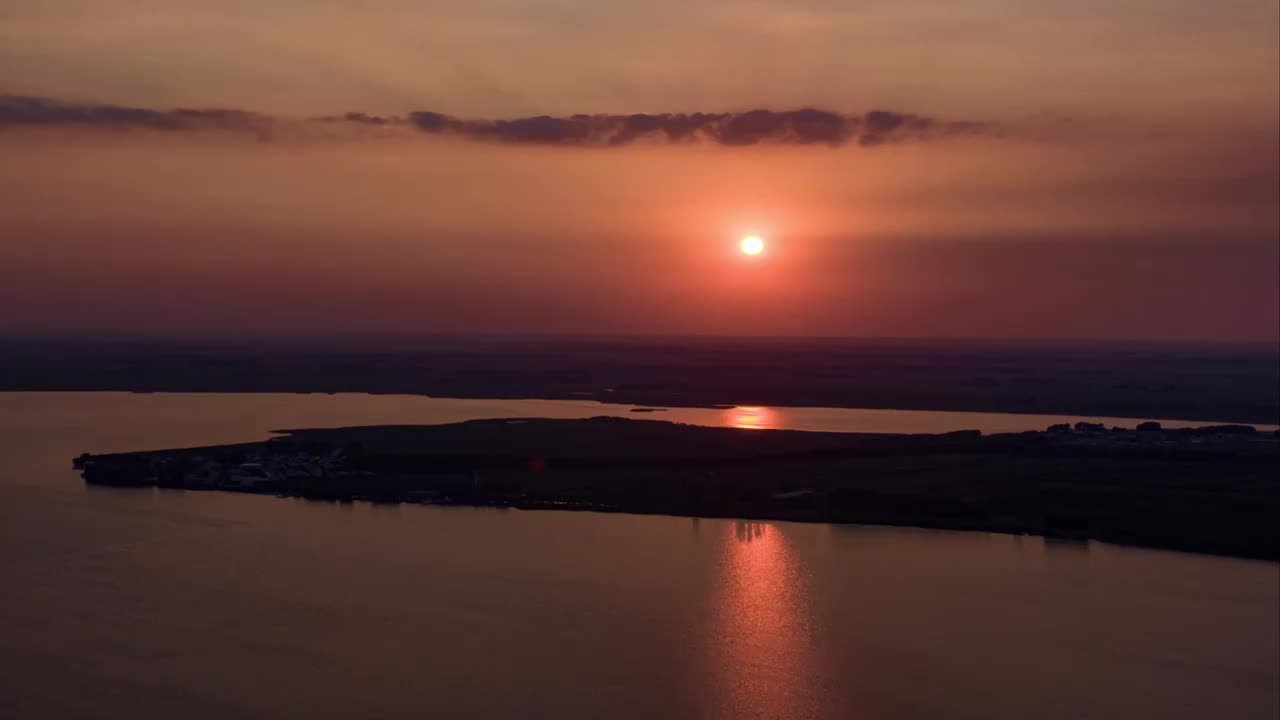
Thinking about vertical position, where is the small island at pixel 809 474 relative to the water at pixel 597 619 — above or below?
above

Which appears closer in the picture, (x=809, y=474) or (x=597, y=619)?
(x=597, y=619)

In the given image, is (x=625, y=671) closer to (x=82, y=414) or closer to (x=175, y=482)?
(x=175, y=482)

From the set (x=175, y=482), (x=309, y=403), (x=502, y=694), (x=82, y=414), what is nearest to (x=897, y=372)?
(x=309, y=403)

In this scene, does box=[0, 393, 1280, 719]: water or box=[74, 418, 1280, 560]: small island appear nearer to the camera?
box=[0, 393, 1280, 719]: water

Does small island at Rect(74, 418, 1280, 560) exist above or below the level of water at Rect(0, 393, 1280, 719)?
above

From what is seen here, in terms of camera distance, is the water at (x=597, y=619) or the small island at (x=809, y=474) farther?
the small island at (x=809, y=474)
